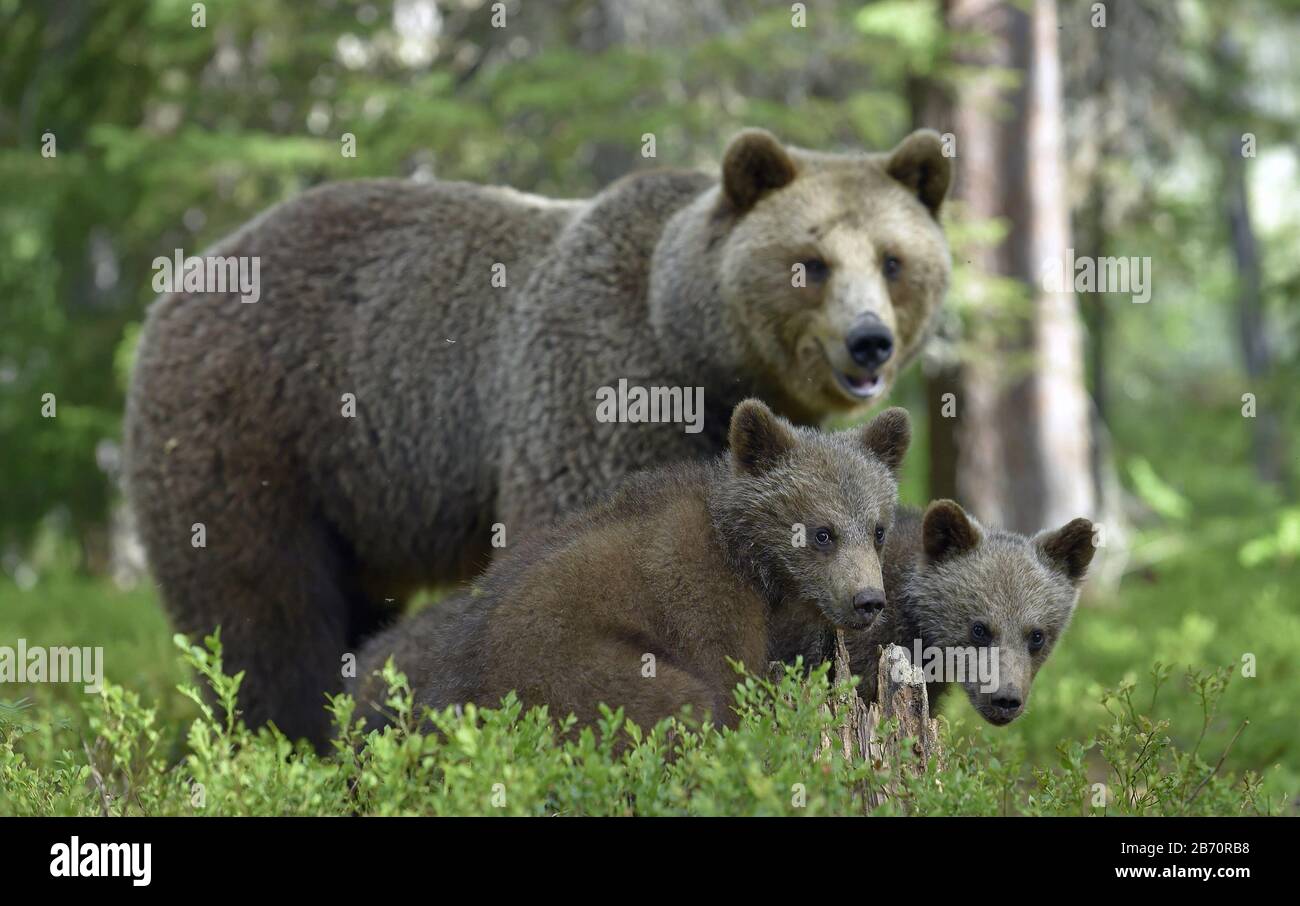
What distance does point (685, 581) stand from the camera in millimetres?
5355

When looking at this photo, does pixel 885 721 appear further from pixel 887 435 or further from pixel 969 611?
pixel 887 435

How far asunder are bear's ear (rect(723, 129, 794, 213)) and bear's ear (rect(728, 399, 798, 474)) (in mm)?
1746

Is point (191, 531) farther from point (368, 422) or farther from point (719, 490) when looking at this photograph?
point (719, 490)

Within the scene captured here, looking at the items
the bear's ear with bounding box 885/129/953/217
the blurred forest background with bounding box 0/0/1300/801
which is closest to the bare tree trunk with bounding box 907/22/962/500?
the blurred forest background with bounding box 0/0/1300/801

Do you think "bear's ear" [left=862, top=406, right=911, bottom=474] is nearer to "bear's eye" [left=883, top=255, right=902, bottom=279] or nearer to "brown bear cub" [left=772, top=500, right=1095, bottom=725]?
"brown bear cub" [left=772, top=500, right=1095, bottom=725]

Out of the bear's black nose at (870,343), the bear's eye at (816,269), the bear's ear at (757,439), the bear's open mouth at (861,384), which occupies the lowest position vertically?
the bear's ear at (757,439)

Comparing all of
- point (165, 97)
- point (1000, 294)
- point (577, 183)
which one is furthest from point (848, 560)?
point (165, 97)

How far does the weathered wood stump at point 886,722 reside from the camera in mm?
4820

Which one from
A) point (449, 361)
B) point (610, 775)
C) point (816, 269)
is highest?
point (816, 269)

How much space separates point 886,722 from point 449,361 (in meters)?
3.82

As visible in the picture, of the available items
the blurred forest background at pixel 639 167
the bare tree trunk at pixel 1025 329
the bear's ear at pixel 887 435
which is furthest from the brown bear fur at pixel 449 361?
the bare tree trunk at pixel 1025 329

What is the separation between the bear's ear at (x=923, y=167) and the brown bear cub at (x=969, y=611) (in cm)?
211

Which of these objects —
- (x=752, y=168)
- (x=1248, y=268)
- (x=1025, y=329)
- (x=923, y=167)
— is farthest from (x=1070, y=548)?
(x=1248, y=268)

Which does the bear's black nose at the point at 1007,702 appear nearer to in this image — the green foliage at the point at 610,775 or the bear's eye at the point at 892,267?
the green foliage at the point at 610,775
